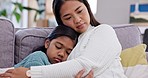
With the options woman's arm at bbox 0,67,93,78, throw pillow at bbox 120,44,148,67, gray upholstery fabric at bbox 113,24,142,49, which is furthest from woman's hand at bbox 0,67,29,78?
gray upholstery fabric at bbox 113,24,142,49

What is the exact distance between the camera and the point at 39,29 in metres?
1.52

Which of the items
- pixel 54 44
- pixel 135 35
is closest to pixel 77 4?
pixel 54 44

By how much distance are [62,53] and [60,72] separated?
0.67 ft

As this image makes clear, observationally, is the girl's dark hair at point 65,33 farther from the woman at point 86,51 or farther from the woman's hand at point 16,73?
the woman's hand at point 16,73

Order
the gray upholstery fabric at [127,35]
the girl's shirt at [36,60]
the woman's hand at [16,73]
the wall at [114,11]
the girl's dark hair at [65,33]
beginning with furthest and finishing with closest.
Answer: the wall at [114,11] → the gray upholstery fabric at [127,35] → the girl's dark hair at [65,33] → the girl's shirt at [36,60] → the woman's hand at [16,73]

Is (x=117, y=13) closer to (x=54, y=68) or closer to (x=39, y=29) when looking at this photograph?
(x=39, y=29)

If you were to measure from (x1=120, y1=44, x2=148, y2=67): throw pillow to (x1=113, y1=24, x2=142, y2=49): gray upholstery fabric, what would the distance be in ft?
0.67

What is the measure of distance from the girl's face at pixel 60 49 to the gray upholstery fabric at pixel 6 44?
238 mm

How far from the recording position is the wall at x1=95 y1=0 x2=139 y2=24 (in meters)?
2.84

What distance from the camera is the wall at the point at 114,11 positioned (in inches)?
112

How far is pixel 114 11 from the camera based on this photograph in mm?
2920

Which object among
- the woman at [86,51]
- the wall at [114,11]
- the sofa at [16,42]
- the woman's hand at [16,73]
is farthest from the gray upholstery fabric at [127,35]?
the wall at [114,11]

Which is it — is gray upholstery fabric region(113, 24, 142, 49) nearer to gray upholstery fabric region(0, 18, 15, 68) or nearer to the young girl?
the young girl

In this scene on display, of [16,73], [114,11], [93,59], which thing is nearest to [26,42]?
[16,73]
